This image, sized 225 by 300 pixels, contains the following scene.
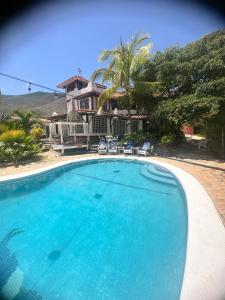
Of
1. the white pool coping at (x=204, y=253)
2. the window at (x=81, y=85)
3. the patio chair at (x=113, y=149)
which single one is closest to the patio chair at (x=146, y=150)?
the patio chair at (x=113, y=149)

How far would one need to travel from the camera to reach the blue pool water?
10.2 ft

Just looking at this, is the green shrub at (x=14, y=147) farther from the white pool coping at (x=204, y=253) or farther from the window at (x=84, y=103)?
the window at (x=84, y=103)

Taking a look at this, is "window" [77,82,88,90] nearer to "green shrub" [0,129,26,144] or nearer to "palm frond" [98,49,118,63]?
"palm frond" [98,49,118,63]

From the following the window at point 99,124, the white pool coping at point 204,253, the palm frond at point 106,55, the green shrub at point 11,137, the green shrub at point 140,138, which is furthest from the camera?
the window at point 99,124

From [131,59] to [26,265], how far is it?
51.0 ft

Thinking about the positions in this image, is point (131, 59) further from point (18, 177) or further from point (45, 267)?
point (45, 267)

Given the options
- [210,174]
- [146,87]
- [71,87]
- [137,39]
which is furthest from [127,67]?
[71,87]

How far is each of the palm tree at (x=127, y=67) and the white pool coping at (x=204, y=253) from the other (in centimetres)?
1207

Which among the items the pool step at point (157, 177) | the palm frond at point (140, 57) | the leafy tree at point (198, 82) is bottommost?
the pool step at point (157, 177)

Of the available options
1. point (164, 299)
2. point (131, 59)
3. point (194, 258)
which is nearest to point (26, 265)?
point (164, 299)

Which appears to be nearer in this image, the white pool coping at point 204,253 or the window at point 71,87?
the white pool coping at point 204,253

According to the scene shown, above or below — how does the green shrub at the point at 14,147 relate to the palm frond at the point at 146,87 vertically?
below

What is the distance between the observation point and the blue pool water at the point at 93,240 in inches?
122

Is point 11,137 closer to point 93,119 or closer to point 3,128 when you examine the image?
point 3,128
